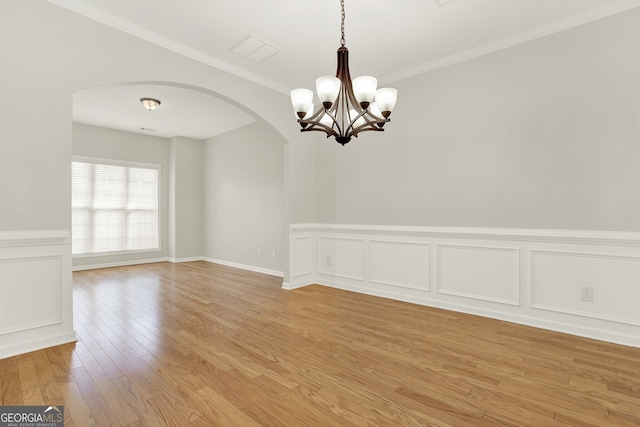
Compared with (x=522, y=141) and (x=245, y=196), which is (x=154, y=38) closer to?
(x=245, y=196)

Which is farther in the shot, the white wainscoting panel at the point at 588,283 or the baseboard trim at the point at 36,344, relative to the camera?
the white wainscoting panel at the point at 588,283

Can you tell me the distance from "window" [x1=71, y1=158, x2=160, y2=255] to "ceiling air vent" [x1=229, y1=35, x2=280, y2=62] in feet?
15.0

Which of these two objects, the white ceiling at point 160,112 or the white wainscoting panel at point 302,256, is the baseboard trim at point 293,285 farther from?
the white ceiling at point 160,112

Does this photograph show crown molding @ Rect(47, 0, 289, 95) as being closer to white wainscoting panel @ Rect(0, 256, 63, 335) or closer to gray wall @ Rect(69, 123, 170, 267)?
white wainscoting panel @ Rect(0, 256, 63, 335)

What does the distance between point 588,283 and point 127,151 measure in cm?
787

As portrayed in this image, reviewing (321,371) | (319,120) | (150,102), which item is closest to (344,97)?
(319,120)

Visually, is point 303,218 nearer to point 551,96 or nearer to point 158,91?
point 158,91

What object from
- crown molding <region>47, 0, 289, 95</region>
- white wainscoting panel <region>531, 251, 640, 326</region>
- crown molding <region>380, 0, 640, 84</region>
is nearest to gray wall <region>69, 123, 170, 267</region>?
crown molding <region>47, 0, 289, 95</region>

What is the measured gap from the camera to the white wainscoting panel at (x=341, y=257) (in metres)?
4.43

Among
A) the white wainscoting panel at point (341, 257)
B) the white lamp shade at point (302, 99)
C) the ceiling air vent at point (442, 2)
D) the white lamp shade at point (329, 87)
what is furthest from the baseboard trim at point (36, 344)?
the ceiling air vent at point (442, 2)

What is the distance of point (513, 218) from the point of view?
Answer: 3215 mm

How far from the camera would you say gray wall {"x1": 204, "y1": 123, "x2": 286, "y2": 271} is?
5.75m

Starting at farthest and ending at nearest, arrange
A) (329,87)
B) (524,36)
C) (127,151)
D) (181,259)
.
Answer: (181,259), (127,151), (524,36), (329,87)

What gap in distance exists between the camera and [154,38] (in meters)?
3.14
